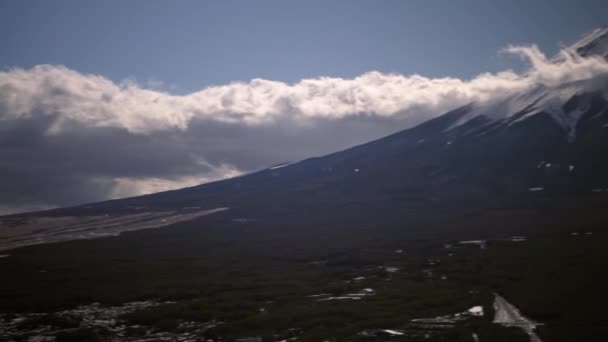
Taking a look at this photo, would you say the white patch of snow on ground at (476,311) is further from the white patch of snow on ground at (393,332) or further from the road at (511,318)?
the white patch of snow on ground at (393,332)

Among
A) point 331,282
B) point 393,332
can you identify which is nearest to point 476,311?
point 393,332

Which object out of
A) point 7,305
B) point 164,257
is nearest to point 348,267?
point 164,257

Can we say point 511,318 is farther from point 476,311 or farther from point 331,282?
point 331,282

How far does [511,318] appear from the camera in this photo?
66812 mm

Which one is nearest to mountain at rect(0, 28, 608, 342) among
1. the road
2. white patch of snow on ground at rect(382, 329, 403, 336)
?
white patch of snow on ground at rect(382, 329, 403, 336)

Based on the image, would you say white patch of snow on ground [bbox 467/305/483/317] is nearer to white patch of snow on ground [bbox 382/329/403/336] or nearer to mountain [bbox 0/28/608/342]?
mountain [bbox 0/28/608/342]

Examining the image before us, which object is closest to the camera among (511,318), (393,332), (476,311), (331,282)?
(393,332)

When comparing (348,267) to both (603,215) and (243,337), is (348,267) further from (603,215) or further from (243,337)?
(603,215)

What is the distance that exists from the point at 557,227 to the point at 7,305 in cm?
11976

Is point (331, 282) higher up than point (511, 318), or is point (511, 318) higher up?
point (331, 282)

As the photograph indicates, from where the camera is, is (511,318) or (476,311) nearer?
(511,318)

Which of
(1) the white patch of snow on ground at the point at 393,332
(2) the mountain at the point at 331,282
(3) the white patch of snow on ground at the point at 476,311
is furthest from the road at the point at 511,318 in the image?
(1) the white patch of snow on ground at the point at 393,332

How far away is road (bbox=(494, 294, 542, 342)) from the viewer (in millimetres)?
60938

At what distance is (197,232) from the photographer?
184500 millimetres
